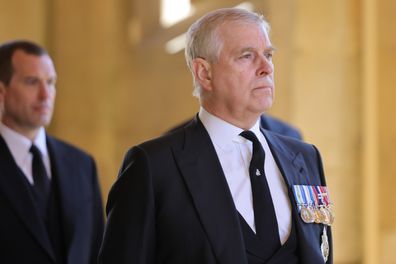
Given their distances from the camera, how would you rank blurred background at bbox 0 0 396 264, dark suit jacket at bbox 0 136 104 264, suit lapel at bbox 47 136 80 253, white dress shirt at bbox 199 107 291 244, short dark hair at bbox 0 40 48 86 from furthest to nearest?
blurred background at bbox 0 0 396 264 < short dark hair at bbox 0 40 48 86 < suit lapel at bbox 47 136 80 253 < dark suit jacket at bbox 0 136 104 264 < white dress shirt at bbox 199 107 291 244

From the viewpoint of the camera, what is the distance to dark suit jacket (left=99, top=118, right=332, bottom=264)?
2.56 meters

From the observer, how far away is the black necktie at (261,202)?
2621 millimetres

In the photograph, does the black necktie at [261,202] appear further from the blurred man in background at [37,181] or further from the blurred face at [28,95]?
the blurred face at [28,95]

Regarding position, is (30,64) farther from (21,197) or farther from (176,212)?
(176,212)

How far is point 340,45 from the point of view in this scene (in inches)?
236

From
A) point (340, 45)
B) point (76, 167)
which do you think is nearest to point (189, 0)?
point (340, 45)

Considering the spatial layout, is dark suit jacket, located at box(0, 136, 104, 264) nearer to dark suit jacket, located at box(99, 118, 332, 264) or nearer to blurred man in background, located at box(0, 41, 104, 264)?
blurred man in background, located at box(0, 41, 104, 264)

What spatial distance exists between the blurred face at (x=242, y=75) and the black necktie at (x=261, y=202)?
98 millimetres

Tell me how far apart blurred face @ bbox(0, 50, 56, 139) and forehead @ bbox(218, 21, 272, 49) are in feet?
5.45

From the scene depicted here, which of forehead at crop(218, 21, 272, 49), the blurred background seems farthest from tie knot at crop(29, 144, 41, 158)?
the blurred background

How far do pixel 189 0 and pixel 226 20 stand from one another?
4.70 metres

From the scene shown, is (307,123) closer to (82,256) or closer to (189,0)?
(189,0)

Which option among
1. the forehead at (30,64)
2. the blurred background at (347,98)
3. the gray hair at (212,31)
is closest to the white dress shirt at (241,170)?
the gray hair at (212,31)

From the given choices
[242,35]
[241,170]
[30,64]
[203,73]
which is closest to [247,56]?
[242,35]
